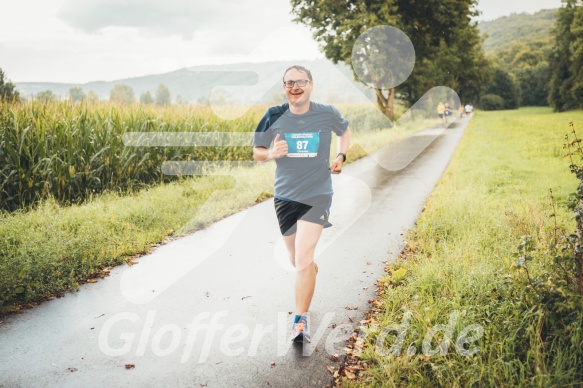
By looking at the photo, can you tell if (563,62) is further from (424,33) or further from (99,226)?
(99,226)

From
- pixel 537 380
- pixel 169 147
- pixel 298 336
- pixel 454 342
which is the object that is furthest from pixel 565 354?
pixel 169 147

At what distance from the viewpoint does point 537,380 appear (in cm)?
255

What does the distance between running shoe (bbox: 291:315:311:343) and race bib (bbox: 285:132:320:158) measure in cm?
142

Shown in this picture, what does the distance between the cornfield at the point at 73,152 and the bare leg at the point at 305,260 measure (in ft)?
19.3

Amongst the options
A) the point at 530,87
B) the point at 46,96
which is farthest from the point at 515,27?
the point at 46,96

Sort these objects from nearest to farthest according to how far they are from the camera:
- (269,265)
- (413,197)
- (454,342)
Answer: (454,342)
(269,265)
(413,197)

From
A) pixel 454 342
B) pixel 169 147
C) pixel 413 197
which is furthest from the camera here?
pixel 169 147

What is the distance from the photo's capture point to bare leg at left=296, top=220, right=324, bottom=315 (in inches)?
134

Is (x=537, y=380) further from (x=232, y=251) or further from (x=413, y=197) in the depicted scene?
(x=413, y=197)

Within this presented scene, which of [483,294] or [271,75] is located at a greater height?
[271,75]

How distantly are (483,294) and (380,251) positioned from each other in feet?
6.91

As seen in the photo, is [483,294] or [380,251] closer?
[483,294]

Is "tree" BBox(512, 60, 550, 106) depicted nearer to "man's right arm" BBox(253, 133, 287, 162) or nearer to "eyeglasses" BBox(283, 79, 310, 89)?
"eyeglasses" BBox(283, 79, 310, 89)

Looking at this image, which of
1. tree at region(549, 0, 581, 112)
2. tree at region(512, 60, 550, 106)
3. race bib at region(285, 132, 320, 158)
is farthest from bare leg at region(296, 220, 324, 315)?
A: tree at region(512, 60, 550, 106)
